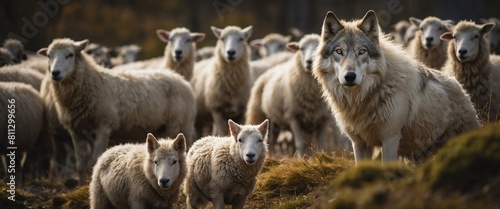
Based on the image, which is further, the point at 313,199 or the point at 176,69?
the point at 176,69

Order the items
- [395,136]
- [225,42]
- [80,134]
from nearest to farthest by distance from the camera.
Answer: [395,136]
[80,134]
[225,42]

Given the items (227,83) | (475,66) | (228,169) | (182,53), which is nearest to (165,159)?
(228,169)

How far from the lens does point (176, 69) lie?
554 inches

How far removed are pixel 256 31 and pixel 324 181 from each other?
21860mm

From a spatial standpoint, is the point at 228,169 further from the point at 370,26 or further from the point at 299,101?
the point at 299,101

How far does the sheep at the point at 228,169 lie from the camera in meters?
7.36

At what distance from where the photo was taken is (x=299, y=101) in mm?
11664

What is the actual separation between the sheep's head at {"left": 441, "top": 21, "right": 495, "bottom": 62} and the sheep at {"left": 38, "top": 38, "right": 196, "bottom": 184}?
4.59 meters

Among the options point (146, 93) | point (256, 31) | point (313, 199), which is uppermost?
point (256, 31)

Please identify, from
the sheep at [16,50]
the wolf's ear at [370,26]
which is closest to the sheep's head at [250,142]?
the wolf's ear at [370,26]

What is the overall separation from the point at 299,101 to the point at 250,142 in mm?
4397

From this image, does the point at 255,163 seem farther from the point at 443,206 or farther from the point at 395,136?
the point at 443,206

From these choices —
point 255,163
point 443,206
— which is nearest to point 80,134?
point 255,163

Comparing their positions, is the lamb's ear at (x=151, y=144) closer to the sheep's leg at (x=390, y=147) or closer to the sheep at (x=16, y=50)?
the sheep's leg at (x=390, y=147)
